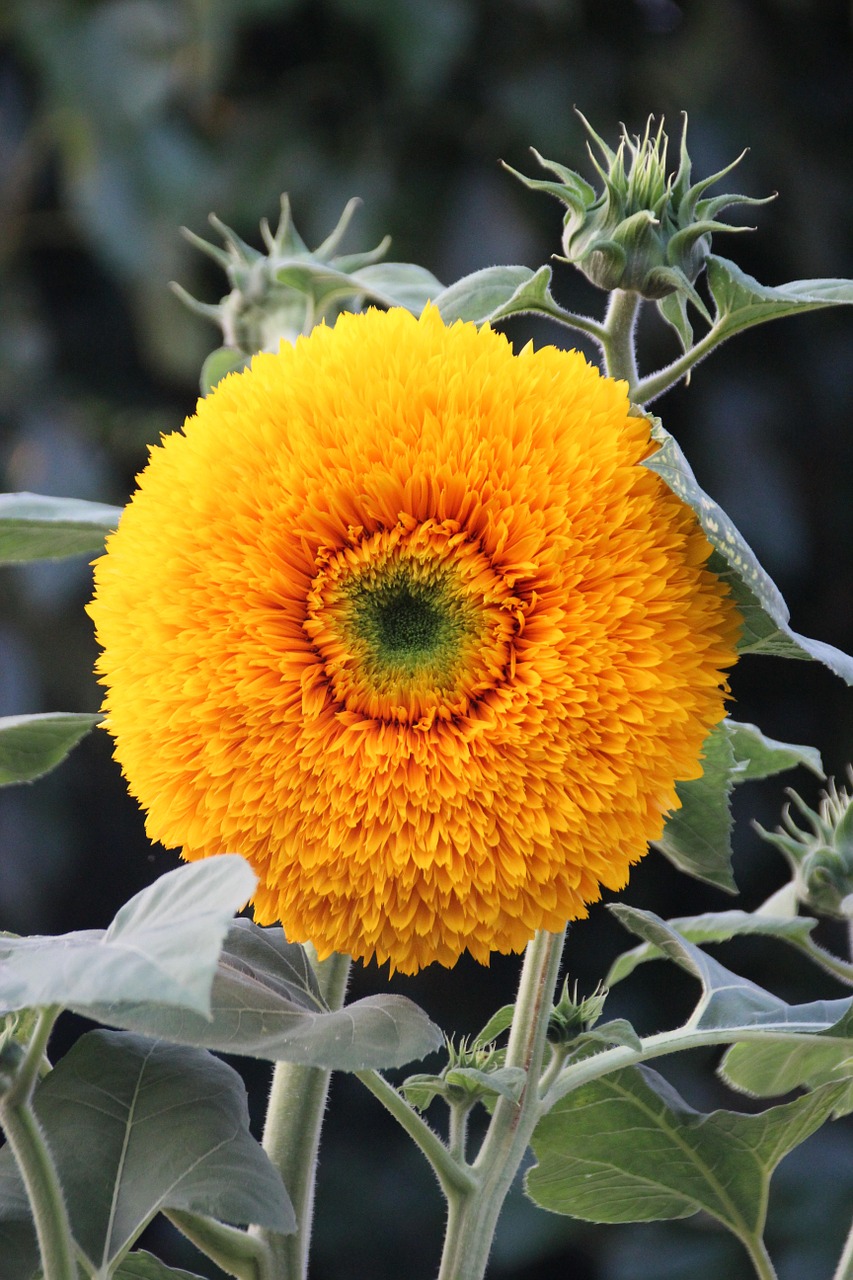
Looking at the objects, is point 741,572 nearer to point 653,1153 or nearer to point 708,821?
point 708,821

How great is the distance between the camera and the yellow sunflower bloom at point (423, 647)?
341 mm

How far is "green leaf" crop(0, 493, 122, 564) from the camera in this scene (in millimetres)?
457

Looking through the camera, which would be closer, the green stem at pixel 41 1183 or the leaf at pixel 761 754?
the green stem at pixel 41 1183

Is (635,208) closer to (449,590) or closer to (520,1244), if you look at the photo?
(449,590)

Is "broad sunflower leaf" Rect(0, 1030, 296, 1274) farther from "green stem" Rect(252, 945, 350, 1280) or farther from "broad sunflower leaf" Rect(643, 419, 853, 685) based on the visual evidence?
Answer: "broad sunflower leaf" Rect(643, 419, 853, 685)

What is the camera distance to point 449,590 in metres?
0.37

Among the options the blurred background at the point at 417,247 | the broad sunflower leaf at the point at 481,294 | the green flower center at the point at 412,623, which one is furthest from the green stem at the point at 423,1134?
the blurred background at the point at 417,247

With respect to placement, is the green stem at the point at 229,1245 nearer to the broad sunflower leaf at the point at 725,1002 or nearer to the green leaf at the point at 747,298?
the broad sunflower leaf at the point at 725,1002

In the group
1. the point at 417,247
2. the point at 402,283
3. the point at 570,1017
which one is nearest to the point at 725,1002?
the point at 570,1017

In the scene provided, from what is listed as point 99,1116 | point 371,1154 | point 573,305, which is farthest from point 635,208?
point 371,1154

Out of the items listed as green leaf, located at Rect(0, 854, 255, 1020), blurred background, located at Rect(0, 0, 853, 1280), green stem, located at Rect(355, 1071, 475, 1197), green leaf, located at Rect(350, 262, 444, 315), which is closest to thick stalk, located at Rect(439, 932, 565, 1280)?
green stem, located at Rect(355, 1071, 475, 1197)

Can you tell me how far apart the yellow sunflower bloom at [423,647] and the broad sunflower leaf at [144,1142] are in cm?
7

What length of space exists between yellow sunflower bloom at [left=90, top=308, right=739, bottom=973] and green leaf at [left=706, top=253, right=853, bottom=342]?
59 millimetres

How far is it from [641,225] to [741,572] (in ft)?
0.33
